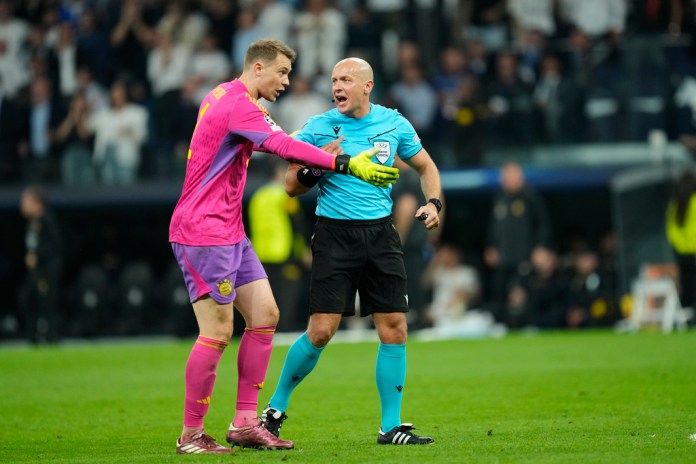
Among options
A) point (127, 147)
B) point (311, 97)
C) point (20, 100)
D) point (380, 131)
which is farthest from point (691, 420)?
point (20, 100)

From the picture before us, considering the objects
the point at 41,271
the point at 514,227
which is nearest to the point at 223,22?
the point at 41,271

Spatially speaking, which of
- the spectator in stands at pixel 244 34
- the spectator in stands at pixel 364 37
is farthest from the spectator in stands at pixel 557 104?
the spectator in stands at pixel 244 34

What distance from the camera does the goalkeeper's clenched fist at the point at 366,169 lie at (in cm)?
711

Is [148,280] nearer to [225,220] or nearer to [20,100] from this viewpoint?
[20,100]

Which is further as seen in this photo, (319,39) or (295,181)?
(319,39)

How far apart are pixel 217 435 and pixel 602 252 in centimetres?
1214

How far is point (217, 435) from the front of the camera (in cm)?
836

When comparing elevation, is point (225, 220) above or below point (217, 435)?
above

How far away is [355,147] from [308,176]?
1.10 feet

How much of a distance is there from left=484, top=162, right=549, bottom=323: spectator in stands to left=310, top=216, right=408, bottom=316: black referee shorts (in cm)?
1064

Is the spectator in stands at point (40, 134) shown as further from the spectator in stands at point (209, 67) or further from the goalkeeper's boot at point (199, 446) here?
the goalkeeper's boot at point (199, 446)

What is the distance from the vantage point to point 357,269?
778 centimetres

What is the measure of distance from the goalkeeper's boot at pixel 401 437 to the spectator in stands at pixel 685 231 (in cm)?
1077

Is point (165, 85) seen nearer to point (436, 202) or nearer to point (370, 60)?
point (370, 60)
